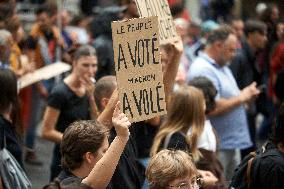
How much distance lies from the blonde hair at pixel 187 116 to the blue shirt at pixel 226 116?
1613 mm

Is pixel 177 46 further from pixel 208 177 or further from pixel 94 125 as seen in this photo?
pixel 94 125

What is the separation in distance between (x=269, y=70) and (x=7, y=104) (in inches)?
257

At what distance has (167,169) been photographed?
164 inches

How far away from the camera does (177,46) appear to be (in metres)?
5.74

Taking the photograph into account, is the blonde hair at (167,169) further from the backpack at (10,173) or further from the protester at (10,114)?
the protester at (10,114)

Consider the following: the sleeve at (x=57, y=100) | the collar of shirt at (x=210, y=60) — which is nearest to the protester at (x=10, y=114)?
the sleeve at (x=57, y=100)

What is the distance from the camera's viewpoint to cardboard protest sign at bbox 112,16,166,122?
4.45 m

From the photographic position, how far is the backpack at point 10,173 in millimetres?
5062

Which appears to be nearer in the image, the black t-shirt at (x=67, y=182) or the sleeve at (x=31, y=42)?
the black t-shirt at (x=67, y=182)

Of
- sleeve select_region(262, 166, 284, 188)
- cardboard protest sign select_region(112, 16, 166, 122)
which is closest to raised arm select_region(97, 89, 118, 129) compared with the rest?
cardboard protest sign select_region(112, 16, 166, 122)

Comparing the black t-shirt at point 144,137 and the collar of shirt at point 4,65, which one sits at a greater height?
the collar of shirt at point 4,65

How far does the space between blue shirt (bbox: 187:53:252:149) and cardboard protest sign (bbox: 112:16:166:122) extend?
272cm

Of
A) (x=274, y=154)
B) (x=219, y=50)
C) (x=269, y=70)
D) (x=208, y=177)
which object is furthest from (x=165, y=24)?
(x=269, y=70)

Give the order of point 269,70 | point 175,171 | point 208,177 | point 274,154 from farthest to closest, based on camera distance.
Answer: point 269,70, point 208,177, point 274,154, point 175,171
